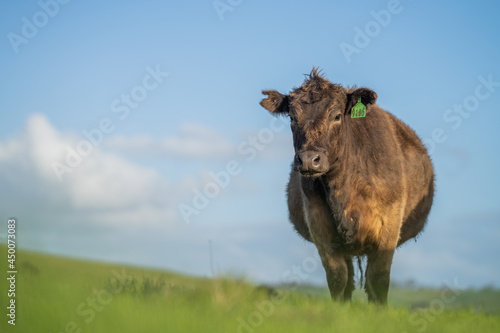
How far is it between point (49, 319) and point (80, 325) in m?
0.32

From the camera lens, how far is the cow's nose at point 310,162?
8.84 meters

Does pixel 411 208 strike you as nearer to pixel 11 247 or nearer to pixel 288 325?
pixel 288 325

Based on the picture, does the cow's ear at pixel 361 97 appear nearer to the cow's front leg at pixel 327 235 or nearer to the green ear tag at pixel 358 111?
the green ear tag at pixel 358 111

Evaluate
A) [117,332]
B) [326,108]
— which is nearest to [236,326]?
[117,332]

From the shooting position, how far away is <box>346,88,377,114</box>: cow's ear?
10.2 meters

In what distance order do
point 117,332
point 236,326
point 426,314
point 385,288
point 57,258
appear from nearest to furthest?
point 117,332 → point 236,326 → point 57,258 → point 426,314 → point 385,288

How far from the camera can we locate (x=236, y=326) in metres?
5.87

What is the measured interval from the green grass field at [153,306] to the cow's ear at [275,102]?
12.9 ft

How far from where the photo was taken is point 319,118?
9.60 meters

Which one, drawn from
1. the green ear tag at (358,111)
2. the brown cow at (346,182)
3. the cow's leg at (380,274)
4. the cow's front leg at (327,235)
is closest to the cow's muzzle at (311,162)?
the brown cow at (346,182)

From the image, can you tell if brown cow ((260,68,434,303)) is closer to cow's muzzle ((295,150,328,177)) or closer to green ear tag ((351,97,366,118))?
green ear tag ((351,97,366,118))

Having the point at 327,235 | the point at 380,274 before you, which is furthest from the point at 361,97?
the point at 380,274

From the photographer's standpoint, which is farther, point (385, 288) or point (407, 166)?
point (407, 166)

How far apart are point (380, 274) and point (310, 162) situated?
8.59 feet
